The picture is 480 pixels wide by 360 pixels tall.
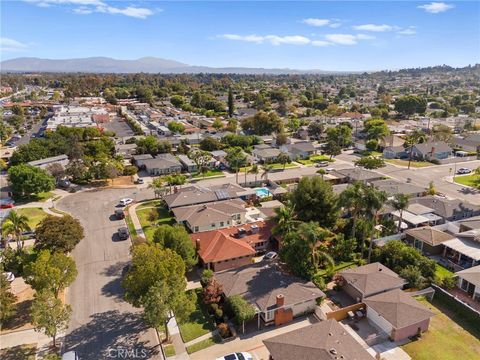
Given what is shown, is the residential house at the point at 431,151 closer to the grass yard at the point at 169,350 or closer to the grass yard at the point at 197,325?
the grass yard at the point at 197,325

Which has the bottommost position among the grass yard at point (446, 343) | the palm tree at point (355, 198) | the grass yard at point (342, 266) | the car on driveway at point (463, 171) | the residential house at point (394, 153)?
the grass yard at point (446, 343)

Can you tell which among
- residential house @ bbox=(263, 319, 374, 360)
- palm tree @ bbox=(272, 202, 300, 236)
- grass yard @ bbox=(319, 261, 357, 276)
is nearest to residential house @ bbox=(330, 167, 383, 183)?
grass yard @ bbox=(319, 261, 357, 276)

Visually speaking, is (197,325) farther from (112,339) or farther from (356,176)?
(356,176)

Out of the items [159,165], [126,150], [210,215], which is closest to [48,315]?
[210,215]

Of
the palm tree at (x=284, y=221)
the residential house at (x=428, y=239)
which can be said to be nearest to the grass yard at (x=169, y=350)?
the palm tree at (x=284, y=221)

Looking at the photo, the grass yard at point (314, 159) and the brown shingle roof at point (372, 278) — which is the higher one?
the grass yard at point (314, 159)

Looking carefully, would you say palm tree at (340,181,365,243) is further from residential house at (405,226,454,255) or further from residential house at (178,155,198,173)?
residential house at (178,155,198,173)
